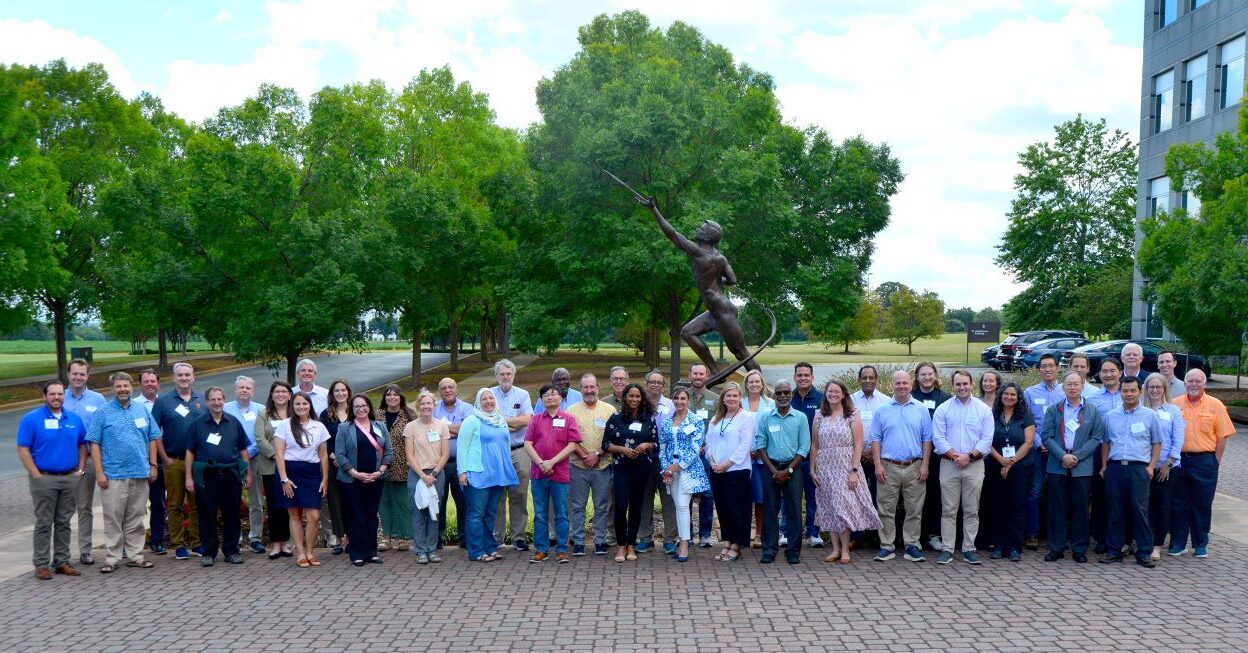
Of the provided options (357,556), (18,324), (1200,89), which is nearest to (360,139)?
(18,324)

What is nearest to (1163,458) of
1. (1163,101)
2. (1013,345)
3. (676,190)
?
(676,190)

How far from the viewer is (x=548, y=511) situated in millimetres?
8820

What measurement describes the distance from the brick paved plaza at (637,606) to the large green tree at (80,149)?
2650cm

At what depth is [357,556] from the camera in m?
8.52

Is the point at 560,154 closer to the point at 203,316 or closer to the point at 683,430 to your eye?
the point at 203,316

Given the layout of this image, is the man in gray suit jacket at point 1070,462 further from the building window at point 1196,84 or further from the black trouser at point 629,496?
the building window at point 1196,84

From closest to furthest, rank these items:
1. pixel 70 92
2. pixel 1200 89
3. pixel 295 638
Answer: pixel 295 638
pixel 70 92
pixel 1200 89

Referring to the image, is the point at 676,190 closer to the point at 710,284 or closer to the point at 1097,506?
the point at 710,284

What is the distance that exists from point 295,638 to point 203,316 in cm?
2289

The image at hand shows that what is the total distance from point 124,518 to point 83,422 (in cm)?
98

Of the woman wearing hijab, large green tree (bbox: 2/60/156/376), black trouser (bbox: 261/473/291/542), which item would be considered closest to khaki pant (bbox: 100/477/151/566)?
black trouser (bbox: 261/473/291/542)

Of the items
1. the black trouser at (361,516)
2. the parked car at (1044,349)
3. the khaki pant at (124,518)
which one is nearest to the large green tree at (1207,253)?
the parked car at (1044,349)

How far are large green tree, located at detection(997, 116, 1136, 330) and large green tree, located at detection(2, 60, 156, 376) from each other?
44.0m

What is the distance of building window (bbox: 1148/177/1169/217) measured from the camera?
3756 cm
